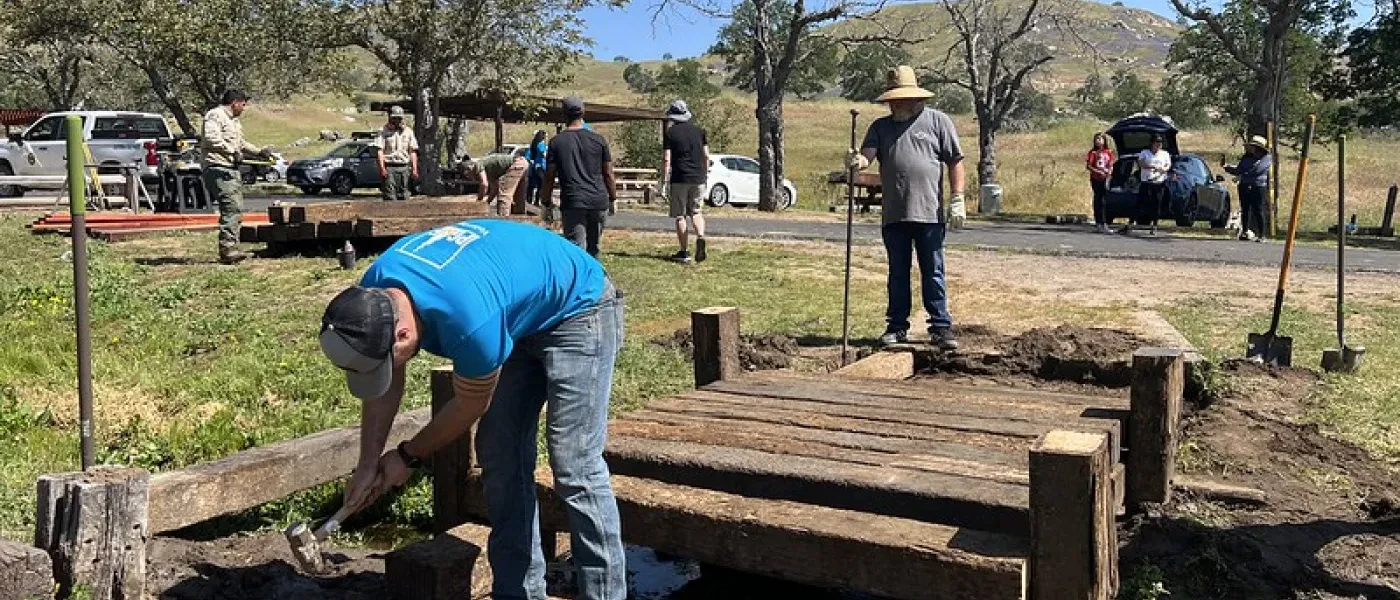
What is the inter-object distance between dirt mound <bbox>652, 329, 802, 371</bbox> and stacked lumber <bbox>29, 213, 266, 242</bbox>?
29.5 feet

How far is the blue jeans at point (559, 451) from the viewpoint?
3342 millimetres

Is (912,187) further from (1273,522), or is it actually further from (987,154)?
(987,154)

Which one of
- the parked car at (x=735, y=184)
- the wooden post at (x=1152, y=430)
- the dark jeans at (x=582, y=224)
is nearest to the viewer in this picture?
the wooden post at (x=1152, y=430)

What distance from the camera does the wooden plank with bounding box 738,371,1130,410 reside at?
17.0ft

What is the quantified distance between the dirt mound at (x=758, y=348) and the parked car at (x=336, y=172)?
84.2 feet

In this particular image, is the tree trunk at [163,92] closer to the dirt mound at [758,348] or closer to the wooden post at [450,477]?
the dirt mound at [758,348]

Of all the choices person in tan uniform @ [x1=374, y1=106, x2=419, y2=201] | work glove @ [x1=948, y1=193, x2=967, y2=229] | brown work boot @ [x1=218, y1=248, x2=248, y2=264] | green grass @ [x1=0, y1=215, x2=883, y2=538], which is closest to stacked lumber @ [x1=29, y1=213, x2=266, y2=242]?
green grass @ [x1=0, y1=215, x2=883, y2=538]

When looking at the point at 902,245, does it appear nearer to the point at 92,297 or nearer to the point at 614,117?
the point at 92,297

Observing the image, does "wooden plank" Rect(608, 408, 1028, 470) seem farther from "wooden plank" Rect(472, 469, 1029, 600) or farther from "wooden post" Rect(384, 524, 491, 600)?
"wooden post" Rect(384, 524, 491, 600)

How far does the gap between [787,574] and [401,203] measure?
402 inches

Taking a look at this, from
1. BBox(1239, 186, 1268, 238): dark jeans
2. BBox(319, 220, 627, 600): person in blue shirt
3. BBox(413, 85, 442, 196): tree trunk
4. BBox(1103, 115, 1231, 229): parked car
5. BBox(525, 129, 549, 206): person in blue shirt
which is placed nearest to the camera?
BBox(319, 220, 627, 600): person in blue shirt

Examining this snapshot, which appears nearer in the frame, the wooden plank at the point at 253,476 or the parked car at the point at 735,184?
the wooden plank at the point at 253,476

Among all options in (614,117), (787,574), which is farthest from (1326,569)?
(614,117)

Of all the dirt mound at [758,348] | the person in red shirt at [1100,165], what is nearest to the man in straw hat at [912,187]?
the dirt mound at [758,348]
